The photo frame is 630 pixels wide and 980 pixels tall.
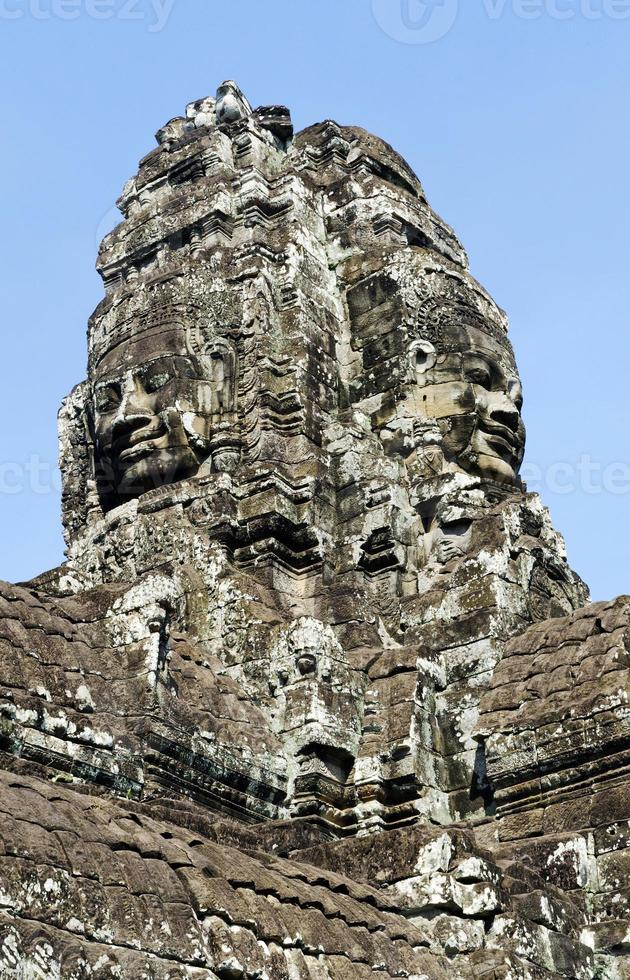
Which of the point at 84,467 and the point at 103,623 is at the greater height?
the point at 84,467

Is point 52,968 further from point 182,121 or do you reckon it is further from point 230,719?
point 182,121

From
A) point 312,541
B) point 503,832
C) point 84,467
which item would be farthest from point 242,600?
point 84,467

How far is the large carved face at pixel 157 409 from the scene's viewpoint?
1593cm

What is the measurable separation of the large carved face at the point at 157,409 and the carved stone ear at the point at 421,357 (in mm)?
2000

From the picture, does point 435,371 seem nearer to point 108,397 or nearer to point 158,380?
point 158,380

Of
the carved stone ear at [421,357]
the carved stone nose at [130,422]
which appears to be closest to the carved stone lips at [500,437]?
the carved stone ear at [421,357]

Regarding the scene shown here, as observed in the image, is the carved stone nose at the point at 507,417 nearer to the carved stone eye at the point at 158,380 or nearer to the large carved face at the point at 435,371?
the large carved face at the point at 435,371

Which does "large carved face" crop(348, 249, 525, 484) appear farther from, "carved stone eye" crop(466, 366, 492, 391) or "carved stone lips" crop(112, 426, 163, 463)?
"carved stone lips" crop(112, 426, 163, 463)

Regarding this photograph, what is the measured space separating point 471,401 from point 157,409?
3.33 metres

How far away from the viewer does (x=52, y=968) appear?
22.7 feet

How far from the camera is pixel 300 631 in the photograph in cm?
1339

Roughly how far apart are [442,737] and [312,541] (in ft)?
8.56

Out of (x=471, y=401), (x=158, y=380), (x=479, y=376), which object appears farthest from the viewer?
(x=479, y=376)

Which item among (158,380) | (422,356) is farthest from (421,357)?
(158,380)
